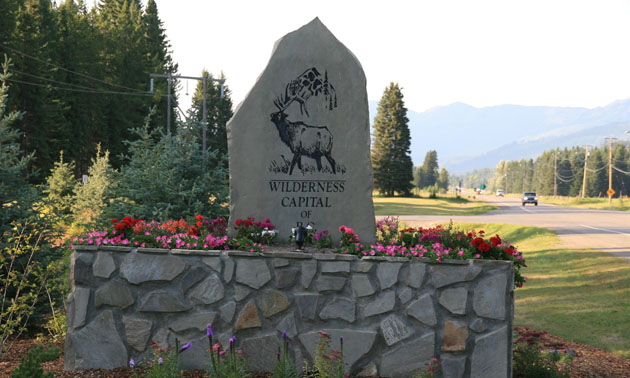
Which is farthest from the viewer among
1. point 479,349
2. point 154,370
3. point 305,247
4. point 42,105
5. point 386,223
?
point 42,105

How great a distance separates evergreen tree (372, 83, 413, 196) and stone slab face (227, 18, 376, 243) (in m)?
55.6

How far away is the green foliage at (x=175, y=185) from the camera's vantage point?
1054 centimetres

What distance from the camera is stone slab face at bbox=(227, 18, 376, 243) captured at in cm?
730

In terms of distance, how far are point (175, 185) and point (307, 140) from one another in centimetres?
454

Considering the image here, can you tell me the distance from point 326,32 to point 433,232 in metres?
3.21

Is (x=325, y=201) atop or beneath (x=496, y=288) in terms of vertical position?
atop

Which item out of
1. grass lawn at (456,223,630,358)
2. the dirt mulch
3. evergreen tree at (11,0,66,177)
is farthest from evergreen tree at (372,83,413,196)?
the dirt mulch

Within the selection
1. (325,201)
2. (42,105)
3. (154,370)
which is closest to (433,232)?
(325,201)

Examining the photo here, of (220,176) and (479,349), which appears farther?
(220,176)

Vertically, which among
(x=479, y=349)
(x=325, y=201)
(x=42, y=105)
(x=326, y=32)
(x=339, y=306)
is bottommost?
(x=479, y=349)

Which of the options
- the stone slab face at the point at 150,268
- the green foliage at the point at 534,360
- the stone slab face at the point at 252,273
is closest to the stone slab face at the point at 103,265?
the stone slab face at the point at 150,268

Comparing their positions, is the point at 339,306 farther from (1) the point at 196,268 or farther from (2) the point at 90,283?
(2) the point at 90,283

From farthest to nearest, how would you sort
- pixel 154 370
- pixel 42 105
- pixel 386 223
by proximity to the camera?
pixel 42 105, pixel 386 223, pixel 154 370

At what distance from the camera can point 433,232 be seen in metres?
7.30
